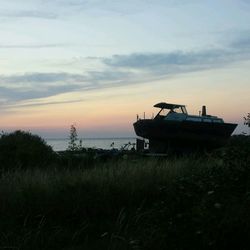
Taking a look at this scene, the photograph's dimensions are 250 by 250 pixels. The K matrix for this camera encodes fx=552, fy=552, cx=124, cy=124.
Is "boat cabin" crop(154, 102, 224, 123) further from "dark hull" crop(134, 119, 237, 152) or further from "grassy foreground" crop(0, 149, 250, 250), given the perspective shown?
"grassy foreground" crop(0, 149, 250, 250)

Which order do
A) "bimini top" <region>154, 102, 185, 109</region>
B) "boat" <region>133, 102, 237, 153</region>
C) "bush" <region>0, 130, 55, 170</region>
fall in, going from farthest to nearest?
"bimini top" <region>154, 102, 185, 109</region> < "boat" <region>133, 102, 237, 153</region> < "bush" <region>0, 130, 55, 170</region>

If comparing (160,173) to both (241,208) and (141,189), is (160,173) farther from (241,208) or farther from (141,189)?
(241,208)

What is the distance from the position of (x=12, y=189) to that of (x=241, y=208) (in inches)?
218

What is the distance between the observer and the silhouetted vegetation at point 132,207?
535 cm

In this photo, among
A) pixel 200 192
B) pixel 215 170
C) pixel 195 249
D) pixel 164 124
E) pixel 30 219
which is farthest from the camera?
pixel 164 124

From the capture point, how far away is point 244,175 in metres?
6.68

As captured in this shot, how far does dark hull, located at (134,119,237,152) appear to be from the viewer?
2986cm

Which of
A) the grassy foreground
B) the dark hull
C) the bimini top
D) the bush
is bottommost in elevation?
the grassy foreground

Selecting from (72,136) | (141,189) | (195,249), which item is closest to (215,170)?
(195,249)

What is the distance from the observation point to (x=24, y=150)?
17250 millimetres

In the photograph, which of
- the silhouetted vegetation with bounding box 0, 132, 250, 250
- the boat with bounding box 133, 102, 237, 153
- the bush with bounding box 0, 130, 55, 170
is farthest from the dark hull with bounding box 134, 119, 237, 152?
the silhouetted vegetation with bounding box 0, 132, 250, 250

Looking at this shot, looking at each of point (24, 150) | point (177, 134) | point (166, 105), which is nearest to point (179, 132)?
point (177, 134)

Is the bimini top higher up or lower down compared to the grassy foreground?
higher up

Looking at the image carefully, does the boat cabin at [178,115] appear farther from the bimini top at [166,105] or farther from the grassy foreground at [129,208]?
the grassy foreground at [129,208]
